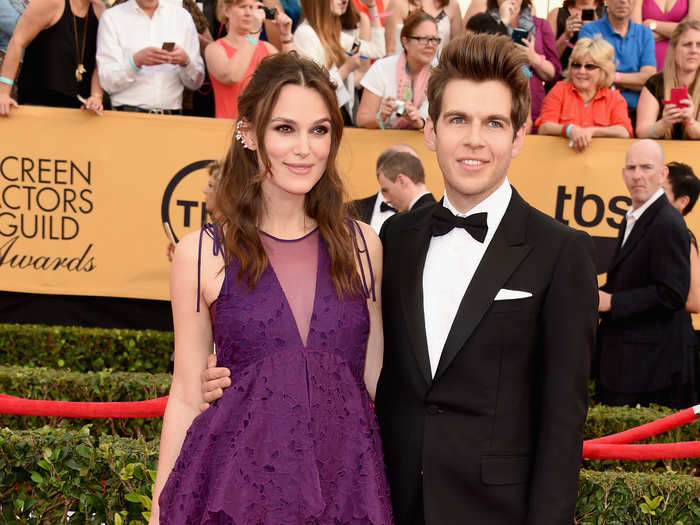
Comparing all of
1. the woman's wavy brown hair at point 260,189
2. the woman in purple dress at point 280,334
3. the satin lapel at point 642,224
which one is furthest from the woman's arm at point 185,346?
the satin lapel at point 642,224

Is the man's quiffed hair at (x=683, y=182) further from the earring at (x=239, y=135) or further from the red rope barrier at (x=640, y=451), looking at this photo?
the earring at (x=239, y=135)

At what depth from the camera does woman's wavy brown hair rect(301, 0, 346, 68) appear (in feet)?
23.4

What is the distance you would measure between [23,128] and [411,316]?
5.53 m

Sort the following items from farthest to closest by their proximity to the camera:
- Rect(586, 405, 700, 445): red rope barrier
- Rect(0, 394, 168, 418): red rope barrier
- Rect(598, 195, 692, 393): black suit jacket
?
Rect(598, 195, 692, 393): black suit jacket
Rect(586, 405, 700, 445): red rope barrier
Rect(0, 394, 168, 418): red rope barrier

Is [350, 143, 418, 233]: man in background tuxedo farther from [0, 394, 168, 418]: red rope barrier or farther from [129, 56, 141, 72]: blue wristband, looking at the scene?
[0, 394, 168, 418]: red rope barrier

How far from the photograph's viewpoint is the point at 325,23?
7184 millimetres

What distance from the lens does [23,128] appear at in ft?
23.6

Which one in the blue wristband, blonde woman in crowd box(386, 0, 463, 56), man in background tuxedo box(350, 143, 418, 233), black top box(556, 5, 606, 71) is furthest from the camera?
black top box(556, 5, 606, 71)

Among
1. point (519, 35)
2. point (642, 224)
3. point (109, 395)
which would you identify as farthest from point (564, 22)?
point (109, 395)

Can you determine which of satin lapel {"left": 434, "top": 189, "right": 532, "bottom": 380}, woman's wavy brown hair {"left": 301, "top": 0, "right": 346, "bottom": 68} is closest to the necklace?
woman's wavy brown hair {"left": 301, "top": 0, "right": 346, "bottom": 68}

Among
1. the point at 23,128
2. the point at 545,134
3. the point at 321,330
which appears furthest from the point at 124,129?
the point at 321,330

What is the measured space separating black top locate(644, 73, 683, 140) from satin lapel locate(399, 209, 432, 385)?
16.0ft

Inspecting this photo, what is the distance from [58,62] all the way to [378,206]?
2.76 metres

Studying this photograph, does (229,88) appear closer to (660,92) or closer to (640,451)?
(660,92)
